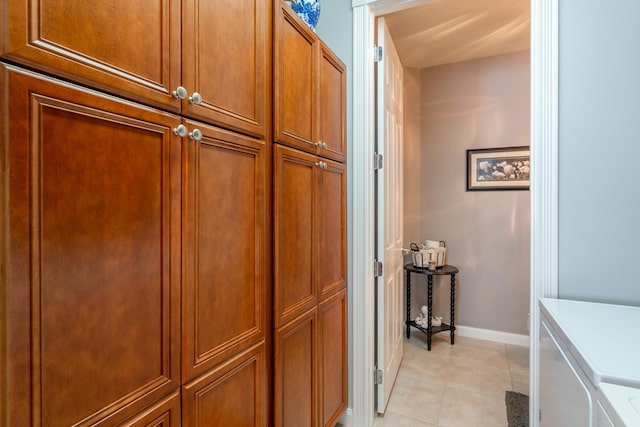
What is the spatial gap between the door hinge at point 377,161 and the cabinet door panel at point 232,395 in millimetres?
1232

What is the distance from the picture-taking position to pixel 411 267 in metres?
3.19

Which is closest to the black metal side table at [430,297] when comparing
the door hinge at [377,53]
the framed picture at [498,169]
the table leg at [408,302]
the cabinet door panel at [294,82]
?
the table leg at [408,302]

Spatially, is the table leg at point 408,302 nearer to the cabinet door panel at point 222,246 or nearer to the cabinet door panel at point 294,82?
the cabinet door panel at point 294,82

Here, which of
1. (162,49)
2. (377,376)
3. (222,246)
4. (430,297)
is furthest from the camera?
(430,297)

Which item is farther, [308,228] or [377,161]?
[377,161]

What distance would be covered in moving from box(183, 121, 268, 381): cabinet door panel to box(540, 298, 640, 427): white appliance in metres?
0.95

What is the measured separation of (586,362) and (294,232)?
1.00m

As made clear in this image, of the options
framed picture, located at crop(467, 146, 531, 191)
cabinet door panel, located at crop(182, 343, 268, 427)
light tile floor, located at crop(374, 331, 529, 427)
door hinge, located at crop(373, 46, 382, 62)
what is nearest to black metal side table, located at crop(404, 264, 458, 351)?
light tile floor, located at crop(374, 331, 529, 427)

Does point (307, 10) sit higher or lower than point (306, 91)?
higher

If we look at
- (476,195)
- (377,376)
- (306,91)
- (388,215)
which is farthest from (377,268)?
(476,195)

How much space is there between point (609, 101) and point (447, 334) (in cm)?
266

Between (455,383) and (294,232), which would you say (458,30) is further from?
(455,383)

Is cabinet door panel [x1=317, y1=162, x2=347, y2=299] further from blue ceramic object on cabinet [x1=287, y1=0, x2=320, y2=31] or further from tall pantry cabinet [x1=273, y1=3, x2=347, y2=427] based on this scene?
blue ceramic object on cabinet [x1=287, y1=0, x2=320, y2=31]

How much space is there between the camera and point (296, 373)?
53.8 inches
